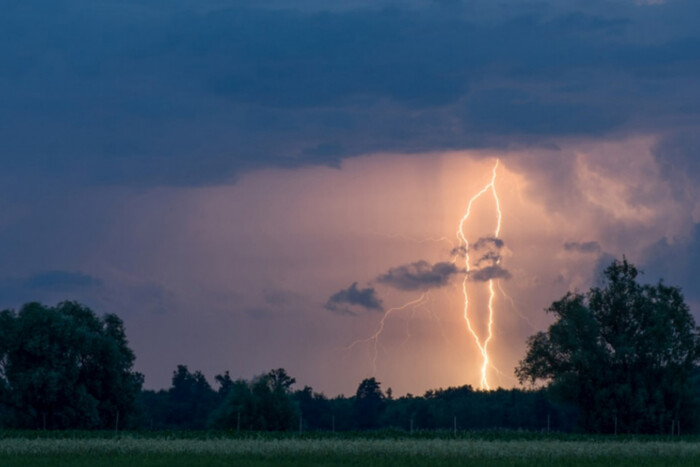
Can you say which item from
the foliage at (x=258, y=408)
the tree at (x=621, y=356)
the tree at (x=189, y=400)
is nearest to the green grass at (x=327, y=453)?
the tree at (x=621, y=356)

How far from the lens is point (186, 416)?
156 meters

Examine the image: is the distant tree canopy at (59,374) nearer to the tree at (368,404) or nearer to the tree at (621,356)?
the tree at (621,356)

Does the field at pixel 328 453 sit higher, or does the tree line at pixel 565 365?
the tree line at pixel 565 365

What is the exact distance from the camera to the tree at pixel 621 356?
78938mm

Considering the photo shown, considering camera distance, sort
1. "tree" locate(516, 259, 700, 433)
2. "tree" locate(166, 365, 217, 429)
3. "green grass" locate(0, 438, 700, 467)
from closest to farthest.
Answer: "green grass" locate(0, 438, 700, 467) < "tree" locate(516, 259, 700, 433) < "tree" locate(166, 365, 217, 429)

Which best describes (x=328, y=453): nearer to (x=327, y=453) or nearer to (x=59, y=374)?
(x=327, y=453)

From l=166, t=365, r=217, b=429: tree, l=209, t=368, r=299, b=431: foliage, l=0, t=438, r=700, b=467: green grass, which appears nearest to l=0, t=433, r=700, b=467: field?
l=0, t=438, r=700, b=467: green grass

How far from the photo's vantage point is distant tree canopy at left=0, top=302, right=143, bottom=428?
8275 cm

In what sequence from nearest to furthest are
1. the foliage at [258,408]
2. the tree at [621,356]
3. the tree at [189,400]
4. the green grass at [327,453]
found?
the green grass at [327,453]
the tree at [621,356]
the foliage at [258,408]
the tree at [189,400]

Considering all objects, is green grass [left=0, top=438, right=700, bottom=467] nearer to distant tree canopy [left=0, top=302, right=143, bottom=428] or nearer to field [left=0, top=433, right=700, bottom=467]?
field [left=0, top=433, right=700, bottom=467]

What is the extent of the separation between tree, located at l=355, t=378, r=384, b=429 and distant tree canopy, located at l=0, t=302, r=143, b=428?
6818cm

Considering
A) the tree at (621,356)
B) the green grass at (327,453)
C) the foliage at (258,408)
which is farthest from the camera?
the foliage at (258,408)

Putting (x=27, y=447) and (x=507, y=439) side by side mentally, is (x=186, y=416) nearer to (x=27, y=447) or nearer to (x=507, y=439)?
(x=507, y=439)

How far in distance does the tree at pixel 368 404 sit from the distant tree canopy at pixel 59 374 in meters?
68.2
